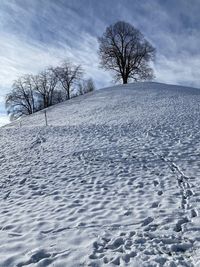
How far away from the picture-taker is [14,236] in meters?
5.73

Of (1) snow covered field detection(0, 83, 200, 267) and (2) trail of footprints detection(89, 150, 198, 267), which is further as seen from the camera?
(1) snow covered field detection(0, 83, 200, 267)

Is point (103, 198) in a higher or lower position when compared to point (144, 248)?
higher

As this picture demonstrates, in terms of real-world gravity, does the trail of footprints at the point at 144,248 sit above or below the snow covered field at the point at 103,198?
below

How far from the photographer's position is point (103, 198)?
7.51m

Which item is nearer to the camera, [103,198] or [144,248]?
[144,248]

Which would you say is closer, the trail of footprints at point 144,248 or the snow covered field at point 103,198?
the trail of footprints at point 144,248

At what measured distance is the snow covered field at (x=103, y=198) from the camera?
4.99m

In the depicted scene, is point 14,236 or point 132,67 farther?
point 132,67

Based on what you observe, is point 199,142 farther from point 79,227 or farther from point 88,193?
point 79,227

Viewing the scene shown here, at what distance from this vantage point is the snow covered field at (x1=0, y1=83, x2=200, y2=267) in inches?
197

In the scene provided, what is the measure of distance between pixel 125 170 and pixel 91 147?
378 cm

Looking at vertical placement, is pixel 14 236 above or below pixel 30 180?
below

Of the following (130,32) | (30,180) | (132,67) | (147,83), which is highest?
→ (130,32)

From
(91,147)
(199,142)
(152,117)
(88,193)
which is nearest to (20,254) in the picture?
(88,193)
